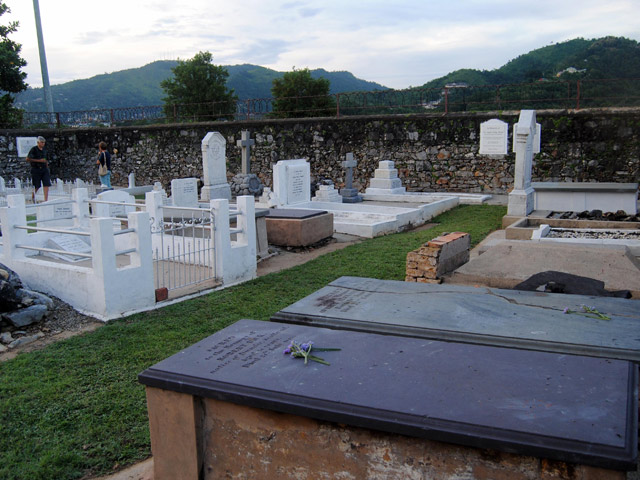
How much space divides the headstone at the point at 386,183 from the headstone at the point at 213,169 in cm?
401

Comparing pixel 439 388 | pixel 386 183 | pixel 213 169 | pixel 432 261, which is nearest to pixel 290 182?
pixel 213 169

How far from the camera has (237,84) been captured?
8481 cm

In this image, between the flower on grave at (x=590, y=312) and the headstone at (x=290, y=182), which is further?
the headstone at (x=290, y=182)

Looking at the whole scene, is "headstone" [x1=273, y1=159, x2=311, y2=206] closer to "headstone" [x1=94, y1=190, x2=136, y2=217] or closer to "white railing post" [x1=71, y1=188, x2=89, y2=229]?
"headstone" [x1=94, y1=190, x2=136, y2=217]

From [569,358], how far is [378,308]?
3.97 feet

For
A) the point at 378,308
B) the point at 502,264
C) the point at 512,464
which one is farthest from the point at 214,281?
the point at 512,464

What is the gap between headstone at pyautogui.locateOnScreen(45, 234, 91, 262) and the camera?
824 cm

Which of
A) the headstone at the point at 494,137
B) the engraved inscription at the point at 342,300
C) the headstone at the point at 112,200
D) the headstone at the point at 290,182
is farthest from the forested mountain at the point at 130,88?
the engraved inscription at the point at 342,300

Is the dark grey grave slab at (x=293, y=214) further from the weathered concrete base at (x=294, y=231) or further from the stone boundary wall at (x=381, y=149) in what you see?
A: the stone boundary wall at (x=381, y=149)

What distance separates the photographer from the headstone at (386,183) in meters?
15.0

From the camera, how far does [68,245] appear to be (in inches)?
332

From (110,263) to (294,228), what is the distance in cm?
391

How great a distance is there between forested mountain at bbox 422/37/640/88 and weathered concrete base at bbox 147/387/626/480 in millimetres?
24038

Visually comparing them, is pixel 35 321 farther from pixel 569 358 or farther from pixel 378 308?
pixel 569 358
